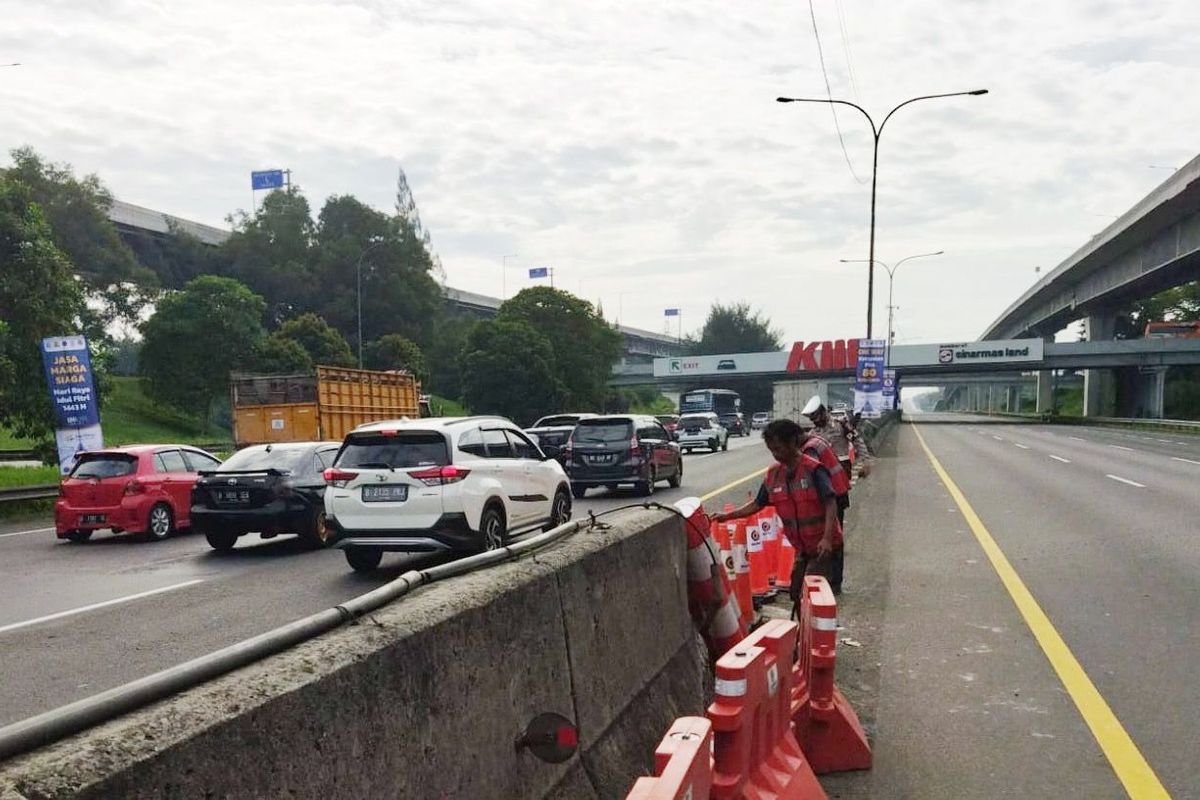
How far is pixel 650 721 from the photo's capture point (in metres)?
4.43

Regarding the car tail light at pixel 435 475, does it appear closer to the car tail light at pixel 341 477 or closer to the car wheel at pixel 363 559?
the car tail light at pixel 341 477

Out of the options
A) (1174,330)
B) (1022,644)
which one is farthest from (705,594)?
(1174,330)

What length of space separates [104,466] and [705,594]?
1231cm

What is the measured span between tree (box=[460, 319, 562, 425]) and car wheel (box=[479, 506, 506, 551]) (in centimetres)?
5182

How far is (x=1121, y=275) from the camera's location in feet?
164

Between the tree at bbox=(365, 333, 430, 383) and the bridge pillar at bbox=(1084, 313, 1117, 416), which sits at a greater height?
the tree at bbox=(365, 333, 430, 383)

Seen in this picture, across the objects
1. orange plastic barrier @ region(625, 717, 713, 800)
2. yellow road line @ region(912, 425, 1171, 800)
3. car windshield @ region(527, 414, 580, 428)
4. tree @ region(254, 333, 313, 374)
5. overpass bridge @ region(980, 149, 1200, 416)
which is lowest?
yellow road line @ region(912, 425, 1171, 800)

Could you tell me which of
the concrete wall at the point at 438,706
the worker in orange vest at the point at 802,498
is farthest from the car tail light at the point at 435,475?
the concrete wall at the point at 438,706

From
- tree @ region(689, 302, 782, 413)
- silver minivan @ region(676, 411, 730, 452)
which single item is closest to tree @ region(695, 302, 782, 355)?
tree @ region(689, 302, 782, 413)

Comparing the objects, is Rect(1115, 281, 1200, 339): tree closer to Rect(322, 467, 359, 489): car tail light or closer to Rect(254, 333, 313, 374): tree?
Rect(254, 333, 313, 374): tree

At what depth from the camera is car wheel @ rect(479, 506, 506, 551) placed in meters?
11.3

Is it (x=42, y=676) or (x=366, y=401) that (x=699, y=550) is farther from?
(x=366, y=401)

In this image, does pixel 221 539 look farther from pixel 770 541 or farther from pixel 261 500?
pixel 770 541

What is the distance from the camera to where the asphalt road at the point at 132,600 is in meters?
7.19
